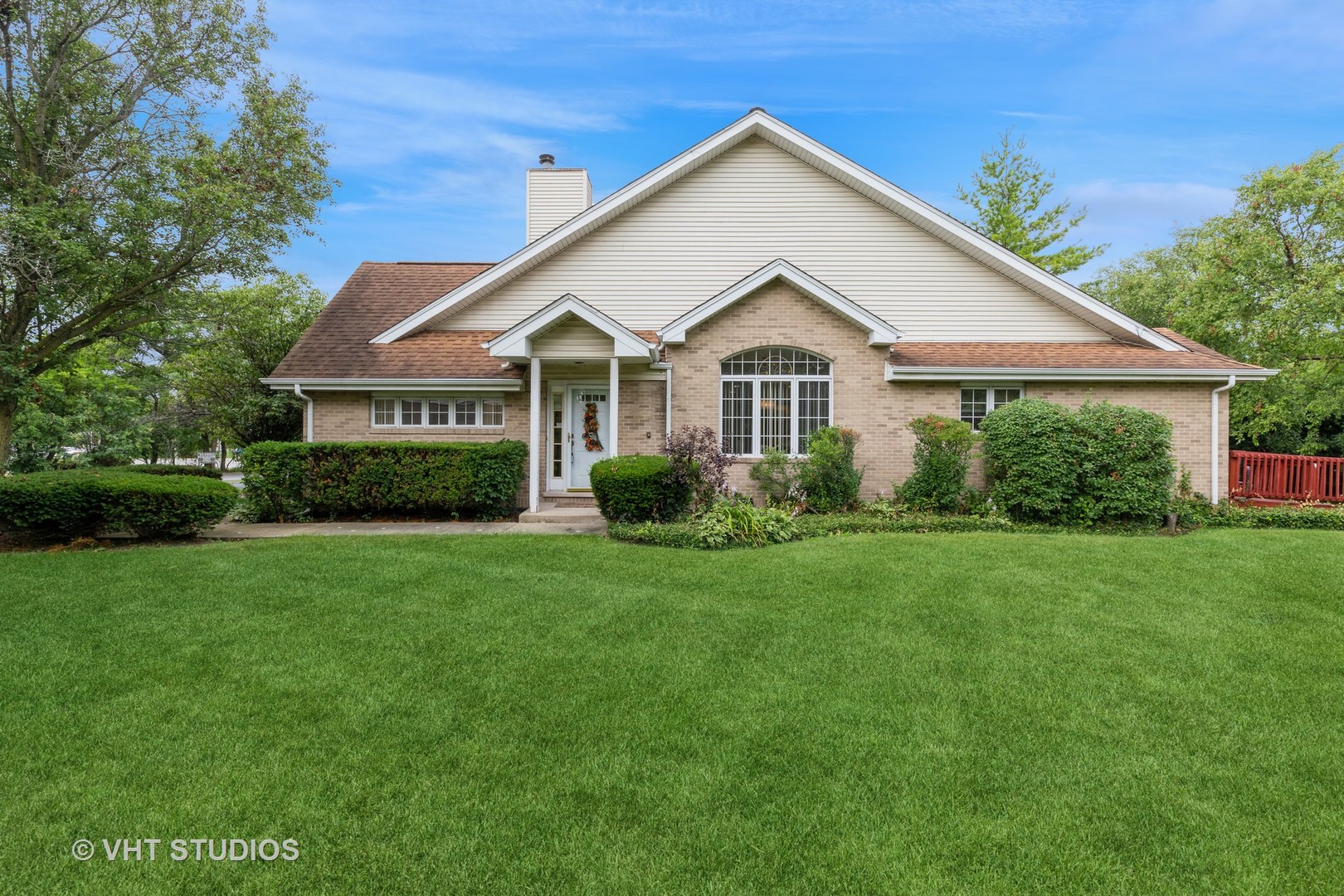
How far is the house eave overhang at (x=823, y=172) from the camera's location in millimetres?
13688

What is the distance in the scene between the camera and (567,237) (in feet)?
46.5

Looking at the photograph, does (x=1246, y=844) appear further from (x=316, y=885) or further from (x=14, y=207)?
(x=14, y=207)

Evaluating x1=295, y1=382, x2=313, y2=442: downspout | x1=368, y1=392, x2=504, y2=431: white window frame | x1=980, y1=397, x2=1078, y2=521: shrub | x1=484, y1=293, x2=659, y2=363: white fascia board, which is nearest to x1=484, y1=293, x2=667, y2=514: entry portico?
x1=484, y1=293, x2=659, y2=363: white fascia board

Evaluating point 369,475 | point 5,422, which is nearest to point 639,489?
point 369,475

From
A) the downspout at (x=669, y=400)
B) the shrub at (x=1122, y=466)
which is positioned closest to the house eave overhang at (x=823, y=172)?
the shrub at (x=1122, y=466)

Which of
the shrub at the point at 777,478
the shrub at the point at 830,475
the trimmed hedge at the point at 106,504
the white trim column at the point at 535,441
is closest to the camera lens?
the trimmed hedge at the point at 106,504

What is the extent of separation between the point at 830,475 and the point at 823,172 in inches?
281

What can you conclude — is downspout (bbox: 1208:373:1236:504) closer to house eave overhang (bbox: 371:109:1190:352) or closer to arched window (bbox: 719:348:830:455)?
house eave overhang (bbox: 371:109:1190:352)

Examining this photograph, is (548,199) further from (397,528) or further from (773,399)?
(397,528)

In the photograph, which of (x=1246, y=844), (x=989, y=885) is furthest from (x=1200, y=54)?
(x=989, y=885)

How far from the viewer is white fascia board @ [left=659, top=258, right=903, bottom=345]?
12.2 m

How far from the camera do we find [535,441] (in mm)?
12359

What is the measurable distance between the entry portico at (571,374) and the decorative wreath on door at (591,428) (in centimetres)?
2

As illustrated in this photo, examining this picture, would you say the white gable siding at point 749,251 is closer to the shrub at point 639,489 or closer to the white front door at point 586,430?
the white front door at point 586,430
